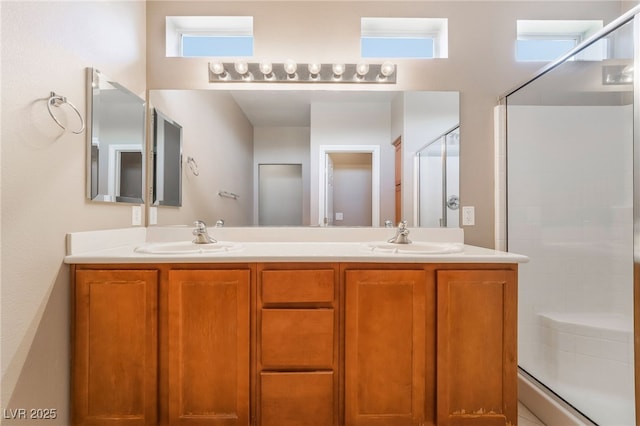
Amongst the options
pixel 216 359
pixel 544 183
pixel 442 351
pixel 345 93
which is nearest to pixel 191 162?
pixel 345 93

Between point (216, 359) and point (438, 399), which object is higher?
point (216, 359)

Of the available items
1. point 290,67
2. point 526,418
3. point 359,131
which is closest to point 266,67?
point 290,67

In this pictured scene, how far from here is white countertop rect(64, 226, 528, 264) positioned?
1.35 meters

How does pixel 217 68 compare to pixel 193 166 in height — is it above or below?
above

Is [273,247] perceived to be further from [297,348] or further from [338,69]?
[338,69]

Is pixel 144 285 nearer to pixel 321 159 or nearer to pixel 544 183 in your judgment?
pixel 321 159

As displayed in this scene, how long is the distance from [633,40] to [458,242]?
119 centimetres

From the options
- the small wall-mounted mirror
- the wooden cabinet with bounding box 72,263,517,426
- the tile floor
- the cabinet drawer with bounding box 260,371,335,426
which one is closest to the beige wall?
the small wall-mounted mirror

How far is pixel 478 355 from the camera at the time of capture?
135 cm

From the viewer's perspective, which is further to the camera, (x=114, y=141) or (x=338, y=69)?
(x=338, y=69)

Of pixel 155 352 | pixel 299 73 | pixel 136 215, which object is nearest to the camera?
pixel 155 352

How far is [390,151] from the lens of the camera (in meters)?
1.94

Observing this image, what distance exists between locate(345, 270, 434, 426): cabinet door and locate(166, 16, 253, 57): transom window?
1635 millimetres

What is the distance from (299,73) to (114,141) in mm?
1108
